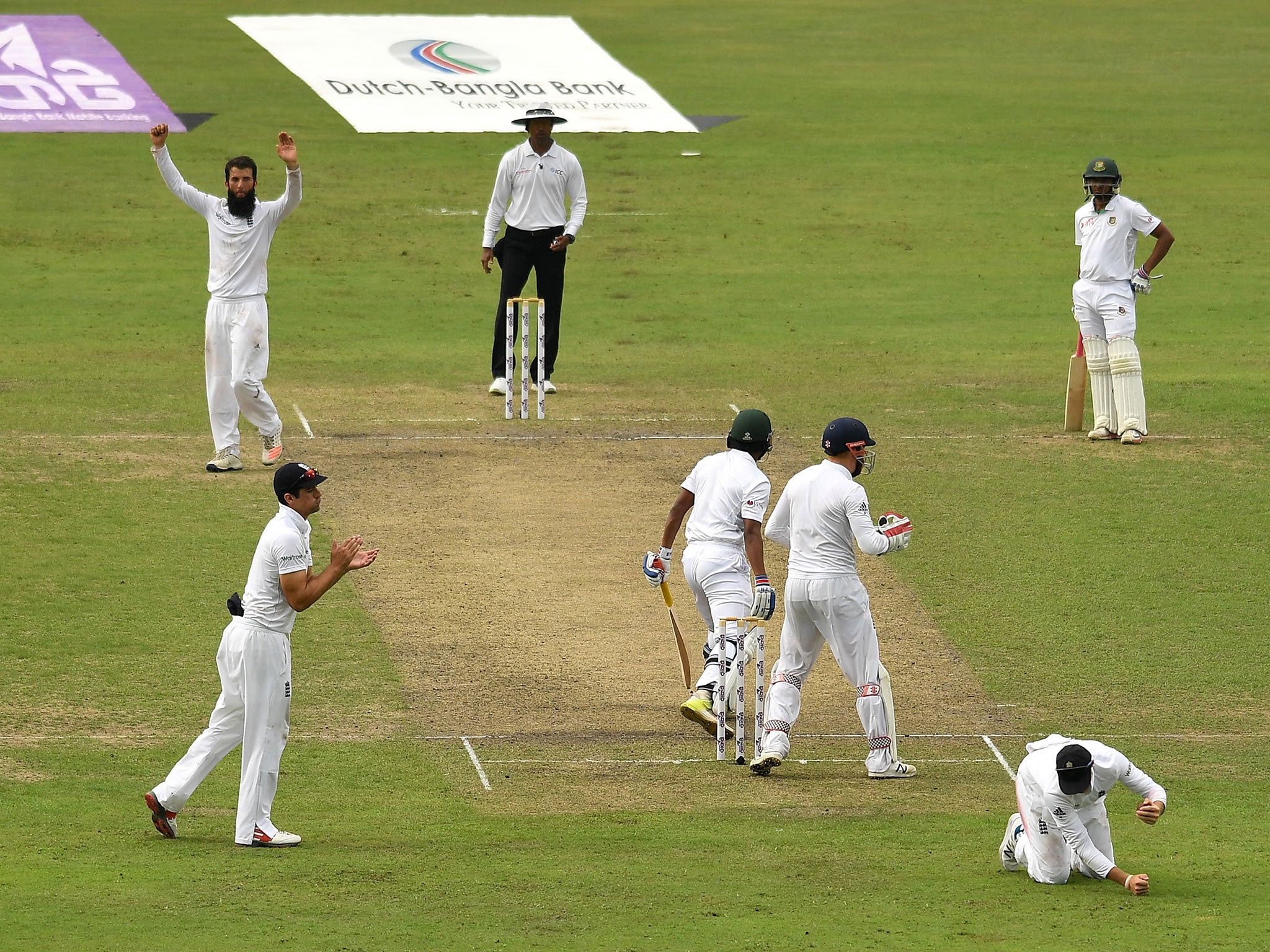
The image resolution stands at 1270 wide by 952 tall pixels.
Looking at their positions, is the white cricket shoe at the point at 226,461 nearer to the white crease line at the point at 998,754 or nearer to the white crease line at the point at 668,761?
the white crease line at the point at 668,761

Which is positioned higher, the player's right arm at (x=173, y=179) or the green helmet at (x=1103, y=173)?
the green helmet at (x=1103, y=173)

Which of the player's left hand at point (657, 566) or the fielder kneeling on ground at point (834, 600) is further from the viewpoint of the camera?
the player's left hand at point (657, 566)

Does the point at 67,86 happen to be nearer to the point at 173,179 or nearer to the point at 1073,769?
the point at 173,179

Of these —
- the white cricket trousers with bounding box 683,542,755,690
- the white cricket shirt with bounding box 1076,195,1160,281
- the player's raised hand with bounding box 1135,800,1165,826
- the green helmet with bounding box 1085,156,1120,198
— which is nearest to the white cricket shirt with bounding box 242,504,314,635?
the white cricket trousers with bounding box 683,542,755,690

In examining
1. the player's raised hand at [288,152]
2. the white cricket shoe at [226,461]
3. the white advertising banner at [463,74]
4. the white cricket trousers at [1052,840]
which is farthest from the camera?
the white advertising banner at [463,74]

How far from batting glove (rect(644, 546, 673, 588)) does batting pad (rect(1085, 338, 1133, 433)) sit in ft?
23.3

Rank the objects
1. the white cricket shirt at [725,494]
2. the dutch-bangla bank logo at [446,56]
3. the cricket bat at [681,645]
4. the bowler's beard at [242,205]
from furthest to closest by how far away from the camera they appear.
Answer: the dutch-bangla bank logo at [446,56] < the bowler's beard at [242,205] < the cricket bat at [681,645] < the white cricket shirt at [725,494]

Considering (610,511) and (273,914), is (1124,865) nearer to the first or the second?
(273,914)

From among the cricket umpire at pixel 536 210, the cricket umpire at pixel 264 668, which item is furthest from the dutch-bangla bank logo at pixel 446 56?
the cricket umpire at pixel 264 668

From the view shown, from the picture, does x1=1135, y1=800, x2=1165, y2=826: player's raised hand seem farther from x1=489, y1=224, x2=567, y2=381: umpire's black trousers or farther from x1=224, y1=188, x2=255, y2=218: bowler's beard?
x1=489, y1=224, x2=567, y2=381: umpire's black trousers

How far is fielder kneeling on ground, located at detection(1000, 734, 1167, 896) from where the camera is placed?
9.38 m

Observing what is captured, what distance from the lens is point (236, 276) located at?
16000mm

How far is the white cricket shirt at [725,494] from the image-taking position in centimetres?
1180

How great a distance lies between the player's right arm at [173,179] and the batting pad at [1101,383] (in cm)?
771
